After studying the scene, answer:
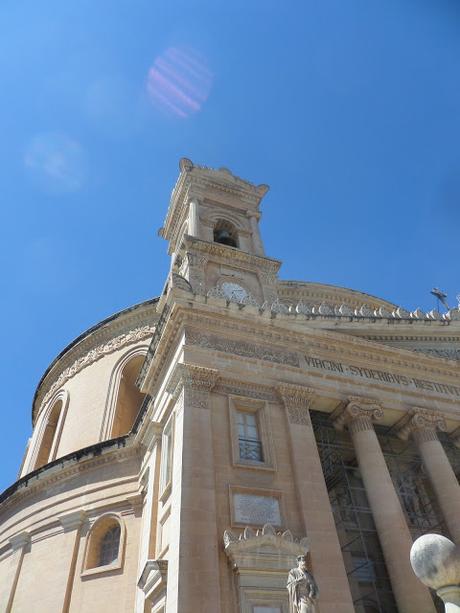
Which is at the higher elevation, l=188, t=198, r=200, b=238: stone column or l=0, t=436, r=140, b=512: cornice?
l=188, t=198, r=200, b=238: stone column

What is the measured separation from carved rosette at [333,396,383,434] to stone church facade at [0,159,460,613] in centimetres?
5

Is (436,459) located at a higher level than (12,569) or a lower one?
lower

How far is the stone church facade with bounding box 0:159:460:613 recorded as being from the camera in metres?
11.5

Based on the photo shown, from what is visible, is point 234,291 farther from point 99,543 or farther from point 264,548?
point 264,548

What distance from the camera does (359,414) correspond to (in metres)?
15.4

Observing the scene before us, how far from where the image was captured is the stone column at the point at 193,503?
1032 cm

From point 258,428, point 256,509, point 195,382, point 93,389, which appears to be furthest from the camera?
point 93,389

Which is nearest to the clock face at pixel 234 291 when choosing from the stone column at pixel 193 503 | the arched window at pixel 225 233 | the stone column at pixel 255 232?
the stone column at pixel 255 232

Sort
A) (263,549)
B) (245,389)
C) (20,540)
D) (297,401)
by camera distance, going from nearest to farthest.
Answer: (263,549) → (245,389) → (297,401) → (20,540)

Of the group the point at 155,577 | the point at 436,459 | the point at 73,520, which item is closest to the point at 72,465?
the point at 73,520

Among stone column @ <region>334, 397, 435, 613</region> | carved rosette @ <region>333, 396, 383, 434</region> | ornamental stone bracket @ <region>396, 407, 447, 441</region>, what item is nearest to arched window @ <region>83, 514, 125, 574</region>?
carved rosette @ <region>333, 396, 383, 434</region>

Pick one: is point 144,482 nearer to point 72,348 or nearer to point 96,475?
point 96,475

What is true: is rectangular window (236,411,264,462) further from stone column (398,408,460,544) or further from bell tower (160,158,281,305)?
bell tower (160,158,281,305)

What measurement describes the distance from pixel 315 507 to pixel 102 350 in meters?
16.7
